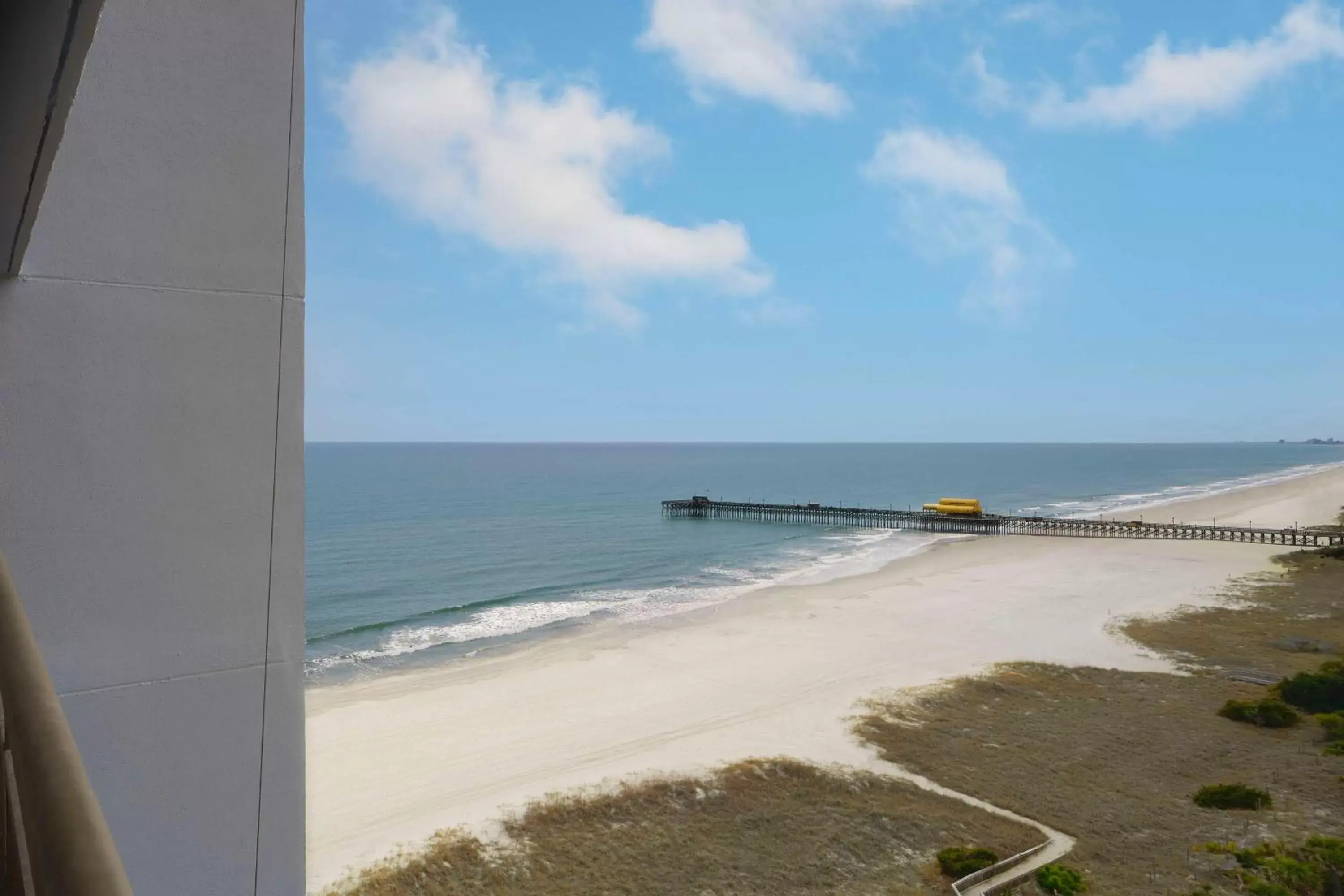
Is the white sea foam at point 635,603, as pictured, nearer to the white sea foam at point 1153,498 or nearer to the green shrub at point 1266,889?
the green shrub at point 1266,889

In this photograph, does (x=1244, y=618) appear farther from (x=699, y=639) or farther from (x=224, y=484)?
(x=224, y=484)

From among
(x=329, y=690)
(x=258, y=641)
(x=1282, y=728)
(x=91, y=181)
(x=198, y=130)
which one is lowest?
(x=329, y=690)

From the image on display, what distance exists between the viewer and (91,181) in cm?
376

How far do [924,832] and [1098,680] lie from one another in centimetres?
1035

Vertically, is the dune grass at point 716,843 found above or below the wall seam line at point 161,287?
below

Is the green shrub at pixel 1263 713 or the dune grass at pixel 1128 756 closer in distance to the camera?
the dune grass at pixel 1128 756

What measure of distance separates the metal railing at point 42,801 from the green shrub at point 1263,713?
20938mm

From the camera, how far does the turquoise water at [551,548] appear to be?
102 ft

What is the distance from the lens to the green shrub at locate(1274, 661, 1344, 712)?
18031 millimetres

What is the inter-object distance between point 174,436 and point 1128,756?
16.7 metres

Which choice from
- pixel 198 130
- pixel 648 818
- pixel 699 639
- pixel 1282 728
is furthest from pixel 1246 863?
pixel 699 639

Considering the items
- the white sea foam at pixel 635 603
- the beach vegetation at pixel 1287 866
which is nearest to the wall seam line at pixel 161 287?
the beach vegetation at pixel 1287 866

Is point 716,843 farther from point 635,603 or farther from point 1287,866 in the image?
point 635,603

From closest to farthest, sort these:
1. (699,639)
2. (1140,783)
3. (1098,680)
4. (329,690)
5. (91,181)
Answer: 1. (91,181)
2. (1140,783)
3. (1098,680)
4. (329,690)
5. (699,639)
